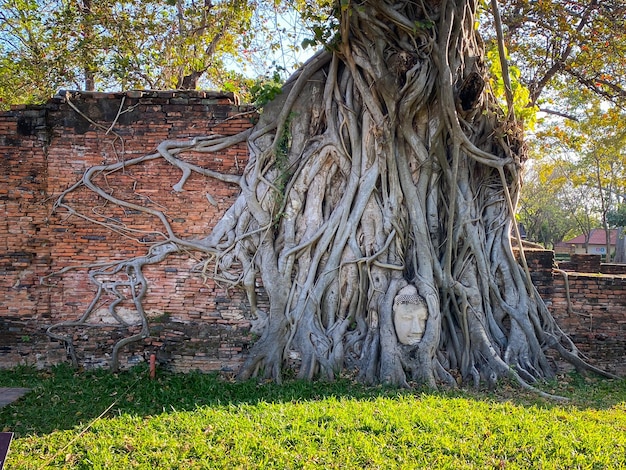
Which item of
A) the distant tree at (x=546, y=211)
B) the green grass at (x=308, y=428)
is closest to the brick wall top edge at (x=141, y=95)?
the green grass at (x=308, y=428)

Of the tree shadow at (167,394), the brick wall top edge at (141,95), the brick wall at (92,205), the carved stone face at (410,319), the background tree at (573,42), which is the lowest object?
the tree shadow at (167,394)

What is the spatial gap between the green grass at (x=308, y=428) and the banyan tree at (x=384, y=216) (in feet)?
1.96

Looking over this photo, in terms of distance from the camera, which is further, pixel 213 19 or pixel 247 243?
pixel 213 19

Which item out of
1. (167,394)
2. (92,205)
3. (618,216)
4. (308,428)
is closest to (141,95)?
(92,205)

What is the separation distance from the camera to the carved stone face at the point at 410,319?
209 inches

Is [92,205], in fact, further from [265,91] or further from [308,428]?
[308,428]

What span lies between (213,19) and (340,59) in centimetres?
448

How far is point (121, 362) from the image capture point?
5.98 meters

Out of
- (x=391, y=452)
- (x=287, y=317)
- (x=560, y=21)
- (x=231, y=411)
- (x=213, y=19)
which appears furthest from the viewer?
(x=213, y=19)

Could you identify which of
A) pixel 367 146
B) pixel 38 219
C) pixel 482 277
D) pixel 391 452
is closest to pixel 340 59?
pixel 367 146

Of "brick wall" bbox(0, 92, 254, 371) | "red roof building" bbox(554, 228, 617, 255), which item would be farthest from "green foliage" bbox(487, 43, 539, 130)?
"red roof building" bbox(554, 228, 617, 255)

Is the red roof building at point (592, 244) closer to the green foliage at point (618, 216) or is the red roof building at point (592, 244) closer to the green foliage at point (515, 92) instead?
the green foliage at point (618, 216)

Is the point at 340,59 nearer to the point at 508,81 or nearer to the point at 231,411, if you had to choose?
the point at 508,81

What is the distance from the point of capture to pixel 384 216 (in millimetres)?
5754
